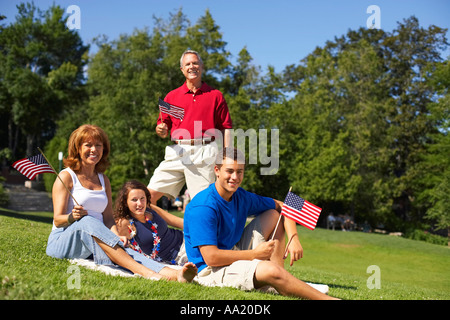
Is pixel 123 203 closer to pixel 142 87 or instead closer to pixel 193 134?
pixel 193 134

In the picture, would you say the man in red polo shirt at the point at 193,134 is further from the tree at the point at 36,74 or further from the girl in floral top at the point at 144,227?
the tree at the point at 36,74

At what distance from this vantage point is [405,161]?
128ft

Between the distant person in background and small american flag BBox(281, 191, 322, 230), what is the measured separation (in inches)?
47.2

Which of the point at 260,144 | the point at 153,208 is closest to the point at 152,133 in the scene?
the point at 260,144

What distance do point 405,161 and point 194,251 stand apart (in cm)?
3728

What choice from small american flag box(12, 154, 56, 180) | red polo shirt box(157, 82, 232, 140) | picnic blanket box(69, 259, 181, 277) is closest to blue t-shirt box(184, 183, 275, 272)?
picnic blanket box(69, 259, 181, 277)

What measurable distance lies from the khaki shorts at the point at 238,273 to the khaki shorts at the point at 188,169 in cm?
198

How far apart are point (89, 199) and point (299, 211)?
7.33 ft

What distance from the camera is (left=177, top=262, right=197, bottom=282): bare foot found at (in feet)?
14.0

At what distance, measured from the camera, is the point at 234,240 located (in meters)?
4.70

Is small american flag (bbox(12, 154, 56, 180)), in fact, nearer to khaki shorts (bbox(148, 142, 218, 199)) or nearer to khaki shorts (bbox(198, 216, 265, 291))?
khaki shorts (bbox(148, 142, 218, 199))

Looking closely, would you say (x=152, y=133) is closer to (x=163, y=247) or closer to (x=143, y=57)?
(x=143, y=57)

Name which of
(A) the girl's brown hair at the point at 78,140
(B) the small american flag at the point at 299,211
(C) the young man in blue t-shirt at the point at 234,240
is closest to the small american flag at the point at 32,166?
(A) the girl's brown hair at the point at 78,140

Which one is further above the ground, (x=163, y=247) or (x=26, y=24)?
(x=26, y=24)
